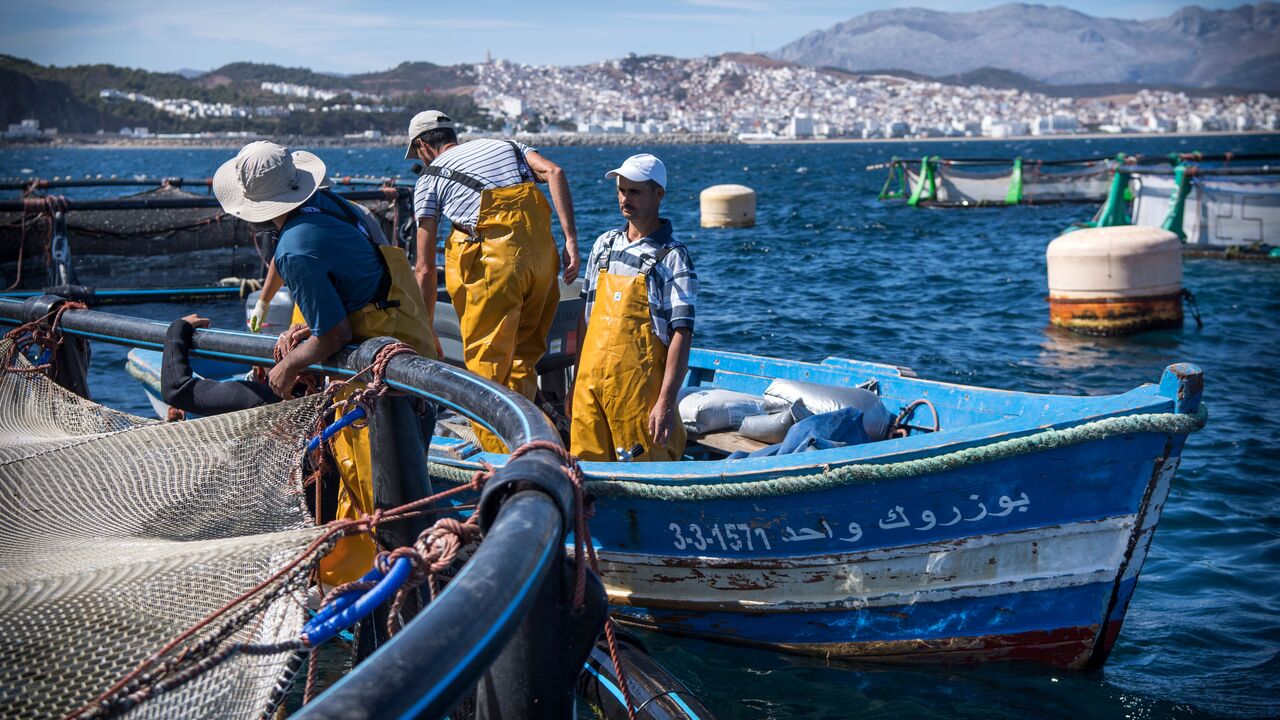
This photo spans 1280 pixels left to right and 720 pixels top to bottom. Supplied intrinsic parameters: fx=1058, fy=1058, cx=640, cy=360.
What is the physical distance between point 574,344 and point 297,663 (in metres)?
4.91

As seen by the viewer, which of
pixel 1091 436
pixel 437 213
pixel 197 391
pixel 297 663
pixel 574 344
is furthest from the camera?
pixel 574 344

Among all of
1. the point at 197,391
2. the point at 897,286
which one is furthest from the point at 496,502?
the point at 897,286

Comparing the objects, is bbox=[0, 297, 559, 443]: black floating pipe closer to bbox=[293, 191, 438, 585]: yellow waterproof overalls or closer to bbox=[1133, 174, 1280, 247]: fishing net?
bbox=[293, 191, 438, 585]: yellow waterproof overalls

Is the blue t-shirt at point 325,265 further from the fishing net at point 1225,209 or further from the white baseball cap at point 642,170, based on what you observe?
the fishing net at point 1225,209

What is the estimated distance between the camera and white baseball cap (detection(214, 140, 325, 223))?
3.46 m

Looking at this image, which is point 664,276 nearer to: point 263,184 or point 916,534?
point 916,534

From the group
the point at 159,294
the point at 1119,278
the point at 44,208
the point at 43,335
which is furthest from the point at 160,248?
the point at 1119,278

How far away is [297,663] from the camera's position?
67.9 inches

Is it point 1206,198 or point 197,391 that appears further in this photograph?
point 1206,198

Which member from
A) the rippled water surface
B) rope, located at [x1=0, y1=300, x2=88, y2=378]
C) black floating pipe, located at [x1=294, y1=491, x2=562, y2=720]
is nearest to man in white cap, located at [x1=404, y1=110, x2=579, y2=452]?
the rippled water surface

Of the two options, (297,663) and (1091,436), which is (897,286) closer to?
(1091,436)

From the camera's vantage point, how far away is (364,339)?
140 inches

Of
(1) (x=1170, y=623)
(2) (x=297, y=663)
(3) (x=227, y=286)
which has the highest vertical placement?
(2) (x=297, y=663)

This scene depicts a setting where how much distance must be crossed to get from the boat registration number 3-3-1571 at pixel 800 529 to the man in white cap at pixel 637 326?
460 millimetres
